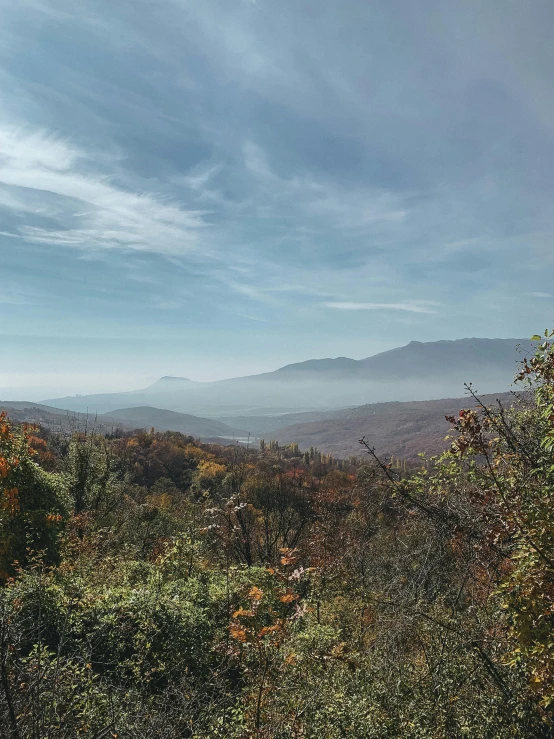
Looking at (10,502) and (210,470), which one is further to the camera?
(210,470)

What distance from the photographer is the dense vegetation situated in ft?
17.8

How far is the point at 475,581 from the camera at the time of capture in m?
12.6

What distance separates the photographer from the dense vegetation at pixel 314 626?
5.43 meters

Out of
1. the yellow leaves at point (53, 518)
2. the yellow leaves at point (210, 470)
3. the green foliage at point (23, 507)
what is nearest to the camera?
the green foliage at point (23, 507)

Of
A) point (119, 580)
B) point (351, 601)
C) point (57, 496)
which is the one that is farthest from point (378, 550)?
point (57, 496)

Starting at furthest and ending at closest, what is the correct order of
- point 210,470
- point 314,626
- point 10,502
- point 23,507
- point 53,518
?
point 210,470 → point 23,507 → point 53,518 → point 10,502 → point 314,626

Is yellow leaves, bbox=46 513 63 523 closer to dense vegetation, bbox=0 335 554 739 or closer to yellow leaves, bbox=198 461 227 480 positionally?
dense vegetation, bbox=0 335 554 739

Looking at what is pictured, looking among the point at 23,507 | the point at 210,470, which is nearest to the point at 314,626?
the point at 23,507

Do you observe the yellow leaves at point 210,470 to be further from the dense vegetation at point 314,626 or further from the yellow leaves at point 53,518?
the yellow leaves at point 53,518

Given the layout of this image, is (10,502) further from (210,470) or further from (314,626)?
(210,470)

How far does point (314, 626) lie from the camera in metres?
10.7

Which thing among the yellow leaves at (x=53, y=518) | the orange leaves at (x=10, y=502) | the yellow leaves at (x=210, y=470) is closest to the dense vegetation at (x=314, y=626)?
the orange leaves at (x=10, y=502)

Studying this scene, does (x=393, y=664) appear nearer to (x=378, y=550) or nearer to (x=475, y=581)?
(x=475, y=581)

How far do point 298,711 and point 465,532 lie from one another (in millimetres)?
3958
